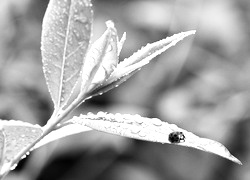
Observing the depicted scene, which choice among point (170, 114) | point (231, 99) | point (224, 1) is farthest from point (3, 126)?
point (224, 1)

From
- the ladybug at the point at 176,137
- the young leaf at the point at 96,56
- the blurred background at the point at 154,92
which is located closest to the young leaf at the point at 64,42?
the young leaf at the point at 96,56

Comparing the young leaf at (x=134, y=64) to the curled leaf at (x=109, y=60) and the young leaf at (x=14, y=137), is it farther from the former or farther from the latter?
the young leaf at (x=14, y=137)

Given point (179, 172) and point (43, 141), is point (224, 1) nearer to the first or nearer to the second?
point (179, 172)

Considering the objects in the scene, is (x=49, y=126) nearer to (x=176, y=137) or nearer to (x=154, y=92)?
(x=176, y=137)

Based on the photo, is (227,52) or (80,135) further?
(227,52)

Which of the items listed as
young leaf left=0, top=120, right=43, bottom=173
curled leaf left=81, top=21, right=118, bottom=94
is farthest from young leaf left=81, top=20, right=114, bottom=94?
young leaf left=0, top=120, right=43, bottom=173
